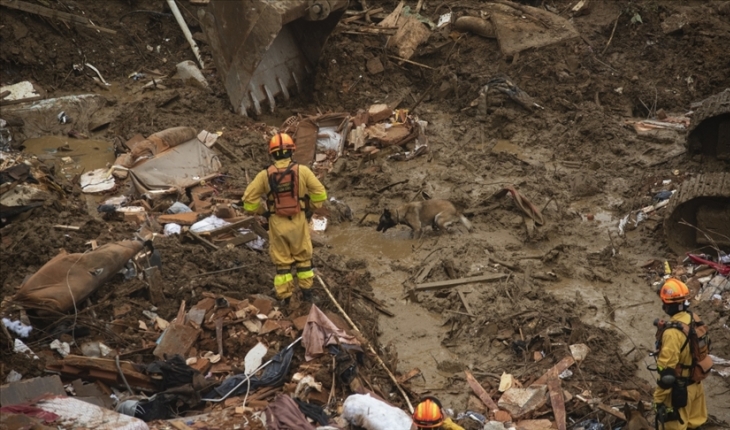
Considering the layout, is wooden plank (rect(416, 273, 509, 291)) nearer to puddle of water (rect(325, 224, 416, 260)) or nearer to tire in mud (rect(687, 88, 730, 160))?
puddle of water (rect(325, 224, 416, 260))

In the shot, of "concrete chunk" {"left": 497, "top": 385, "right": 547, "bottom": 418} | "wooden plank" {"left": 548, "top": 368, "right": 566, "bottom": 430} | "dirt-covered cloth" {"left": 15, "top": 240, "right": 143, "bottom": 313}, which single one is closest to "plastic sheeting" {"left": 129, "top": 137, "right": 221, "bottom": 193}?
"dirt-covered cloth" {"left": 15, "top": 240, "right": 143, "bottom": 313}

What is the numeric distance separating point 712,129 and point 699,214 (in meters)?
2.42

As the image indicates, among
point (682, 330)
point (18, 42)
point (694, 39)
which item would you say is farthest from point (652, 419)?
point (18, 42)

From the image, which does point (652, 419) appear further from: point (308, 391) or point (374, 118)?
point (374, 118)

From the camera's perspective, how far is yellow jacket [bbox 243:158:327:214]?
27.8 ft

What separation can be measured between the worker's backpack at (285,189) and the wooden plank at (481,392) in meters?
2.51

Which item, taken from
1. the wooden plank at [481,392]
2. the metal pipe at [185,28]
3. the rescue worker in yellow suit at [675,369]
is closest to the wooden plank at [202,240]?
the wooden plank at [481,392]

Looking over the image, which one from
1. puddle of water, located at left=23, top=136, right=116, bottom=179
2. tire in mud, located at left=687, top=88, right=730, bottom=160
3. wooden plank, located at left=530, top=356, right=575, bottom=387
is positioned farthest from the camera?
puddle of water, located at left=23, top=136, right=116, bottom=179

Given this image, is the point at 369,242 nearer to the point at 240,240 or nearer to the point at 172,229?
the point at 240,240

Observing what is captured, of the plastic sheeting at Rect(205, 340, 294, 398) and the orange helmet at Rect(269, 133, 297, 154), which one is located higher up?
the orange helmet at Rect(269, 133, 297, 154)

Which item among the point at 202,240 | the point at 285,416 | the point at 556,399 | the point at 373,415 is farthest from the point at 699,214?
the point at 202,240

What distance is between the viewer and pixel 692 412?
7.01 m

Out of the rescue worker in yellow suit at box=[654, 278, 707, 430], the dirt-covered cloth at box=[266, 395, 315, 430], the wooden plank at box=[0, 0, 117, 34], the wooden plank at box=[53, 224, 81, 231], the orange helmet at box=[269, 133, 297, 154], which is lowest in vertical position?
the rescue worker in yellow suit at box=[654, 278, 707, 430]

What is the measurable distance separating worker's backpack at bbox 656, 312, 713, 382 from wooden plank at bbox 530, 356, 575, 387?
1460 millimetres
